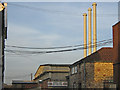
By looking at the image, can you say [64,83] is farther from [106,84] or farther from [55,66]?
[106,84]

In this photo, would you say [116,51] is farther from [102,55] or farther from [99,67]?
[99,67]

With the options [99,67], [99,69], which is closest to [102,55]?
[99,67]

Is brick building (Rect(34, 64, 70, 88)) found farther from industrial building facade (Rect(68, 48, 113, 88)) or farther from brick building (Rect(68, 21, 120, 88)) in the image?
industrial building facade (Rect(68, 48, 113, 88))

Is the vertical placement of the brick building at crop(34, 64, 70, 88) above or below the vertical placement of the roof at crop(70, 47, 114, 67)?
below

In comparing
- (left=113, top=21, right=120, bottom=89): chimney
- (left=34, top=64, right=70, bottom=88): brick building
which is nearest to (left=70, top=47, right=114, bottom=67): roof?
(left=113, top=21, right=120, bottom=89): chimney

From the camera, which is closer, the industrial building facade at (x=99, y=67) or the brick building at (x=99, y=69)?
the brick building at (x=99, y=69)

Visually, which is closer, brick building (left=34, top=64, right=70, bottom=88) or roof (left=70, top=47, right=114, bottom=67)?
roof (left=70, top=47, right=114, bottom=67)

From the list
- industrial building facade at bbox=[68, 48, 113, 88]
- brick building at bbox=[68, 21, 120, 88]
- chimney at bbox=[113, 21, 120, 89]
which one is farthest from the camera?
industrial building facade at bbox=[68, 48, 113, 88]

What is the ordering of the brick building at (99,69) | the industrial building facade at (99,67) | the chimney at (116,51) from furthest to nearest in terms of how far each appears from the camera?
the industrial building facade at (99,67), the brick building at (99,69), the chimney at (116,51)

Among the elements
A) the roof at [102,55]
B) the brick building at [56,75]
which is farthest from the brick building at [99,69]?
the brick building at [56,75]

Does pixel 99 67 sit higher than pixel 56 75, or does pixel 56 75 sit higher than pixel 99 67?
pixel 99 67

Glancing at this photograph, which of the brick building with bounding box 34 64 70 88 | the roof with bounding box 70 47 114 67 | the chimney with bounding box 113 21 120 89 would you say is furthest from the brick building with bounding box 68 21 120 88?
the brick building with bounding box 34 64 70 88

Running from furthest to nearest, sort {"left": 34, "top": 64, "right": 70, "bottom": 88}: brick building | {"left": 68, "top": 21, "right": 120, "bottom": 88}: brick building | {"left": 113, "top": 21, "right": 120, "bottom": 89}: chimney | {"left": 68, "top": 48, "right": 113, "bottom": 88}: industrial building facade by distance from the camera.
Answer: {"left": 34, "top": 64, "right": 70, "bottom": 88}: brick building
{"left": 68, "top": 48, "right": 113, "bottom": 88}: industrial building facade
{"left": 68, "top": 21, "right": 120, "bottom": 88}: brick building
{"left": 113, "top": 21, "right": 120, "bottom": 89}: chimney

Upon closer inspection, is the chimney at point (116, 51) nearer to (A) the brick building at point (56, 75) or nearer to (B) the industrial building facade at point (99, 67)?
(B) the industrial building facade at point (99, 67)
